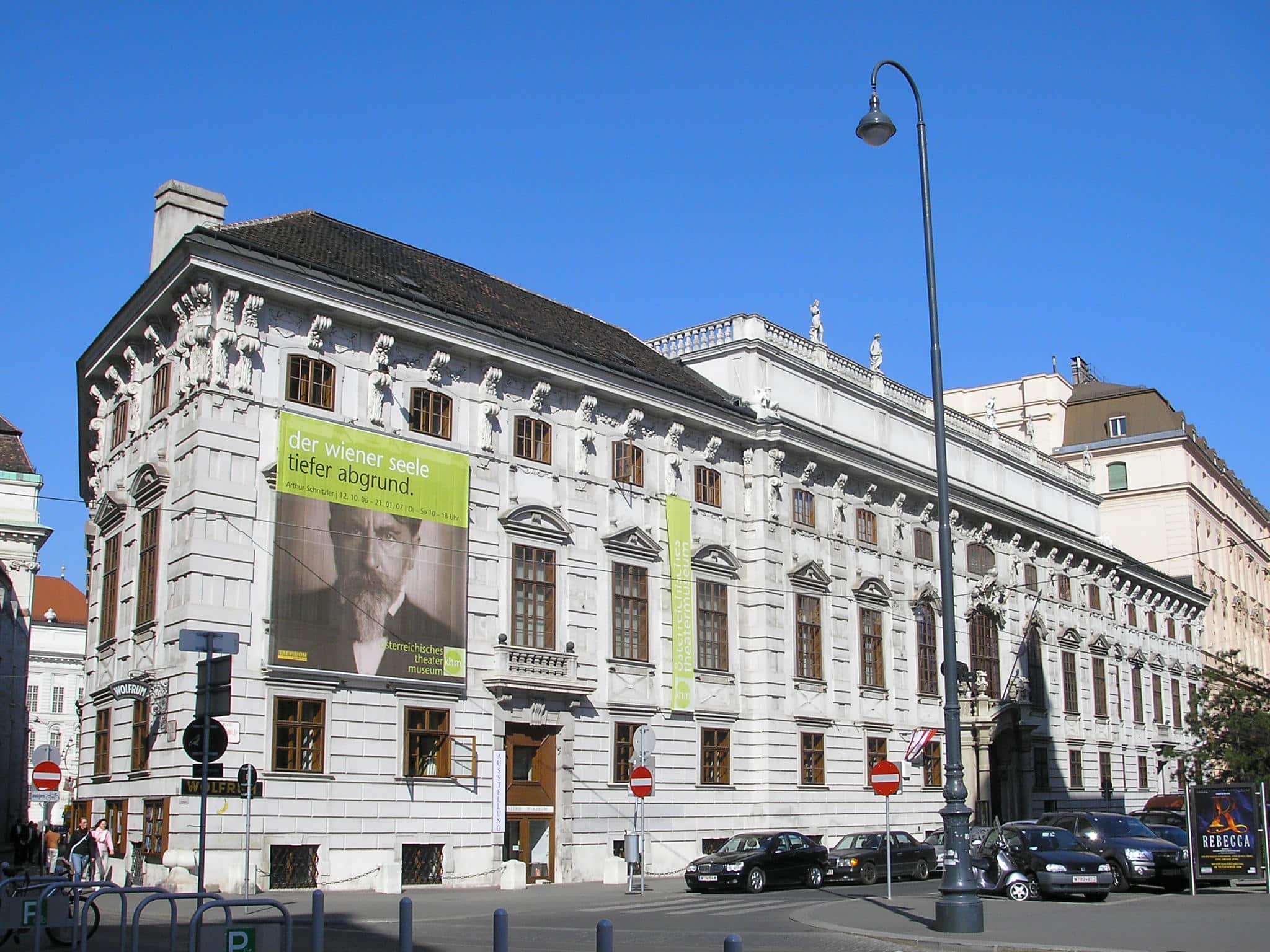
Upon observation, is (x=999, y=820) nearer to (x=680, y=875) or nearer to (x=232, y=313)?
(x=680, y=875)

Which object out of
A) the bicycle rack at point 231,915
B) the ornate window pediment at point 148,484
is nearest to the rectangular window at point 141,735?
the ornate window pediment at point 148,484

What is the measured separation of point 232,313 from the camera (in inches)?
1191

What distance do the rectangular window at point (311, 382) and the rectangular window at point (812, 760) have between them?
62.5 ft

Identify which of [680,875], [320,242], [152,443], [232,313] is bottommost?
[680,875]

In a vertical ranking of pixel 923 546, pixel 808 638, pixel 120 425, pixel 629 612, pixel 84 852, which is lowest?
pixel 84 852

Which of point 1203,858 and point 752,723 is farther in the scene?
point 752,723

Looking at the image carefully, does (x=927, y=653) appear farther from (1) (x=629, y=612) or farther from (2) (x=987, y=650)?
(1) (x=629, y=612)

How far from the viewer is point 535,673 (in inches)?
1353

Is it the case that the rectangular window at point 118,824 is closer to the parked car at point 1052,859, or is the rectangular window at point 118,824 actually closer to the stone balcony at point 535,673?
the stone balcony at point 535,673

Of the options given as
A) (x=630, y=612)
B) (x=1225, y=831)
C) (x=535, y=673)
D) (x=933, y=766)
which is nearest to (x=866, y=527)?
(x=933, y=766)

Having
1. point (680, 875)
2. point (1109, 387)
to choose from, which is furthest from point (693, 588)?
point (1109, 387)

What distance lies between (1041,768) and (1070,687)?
5.38 m

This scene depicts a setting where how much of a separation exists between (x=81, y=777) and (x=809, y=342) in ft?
87.7

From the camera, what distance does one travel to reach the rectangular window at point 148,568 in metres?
30.9
